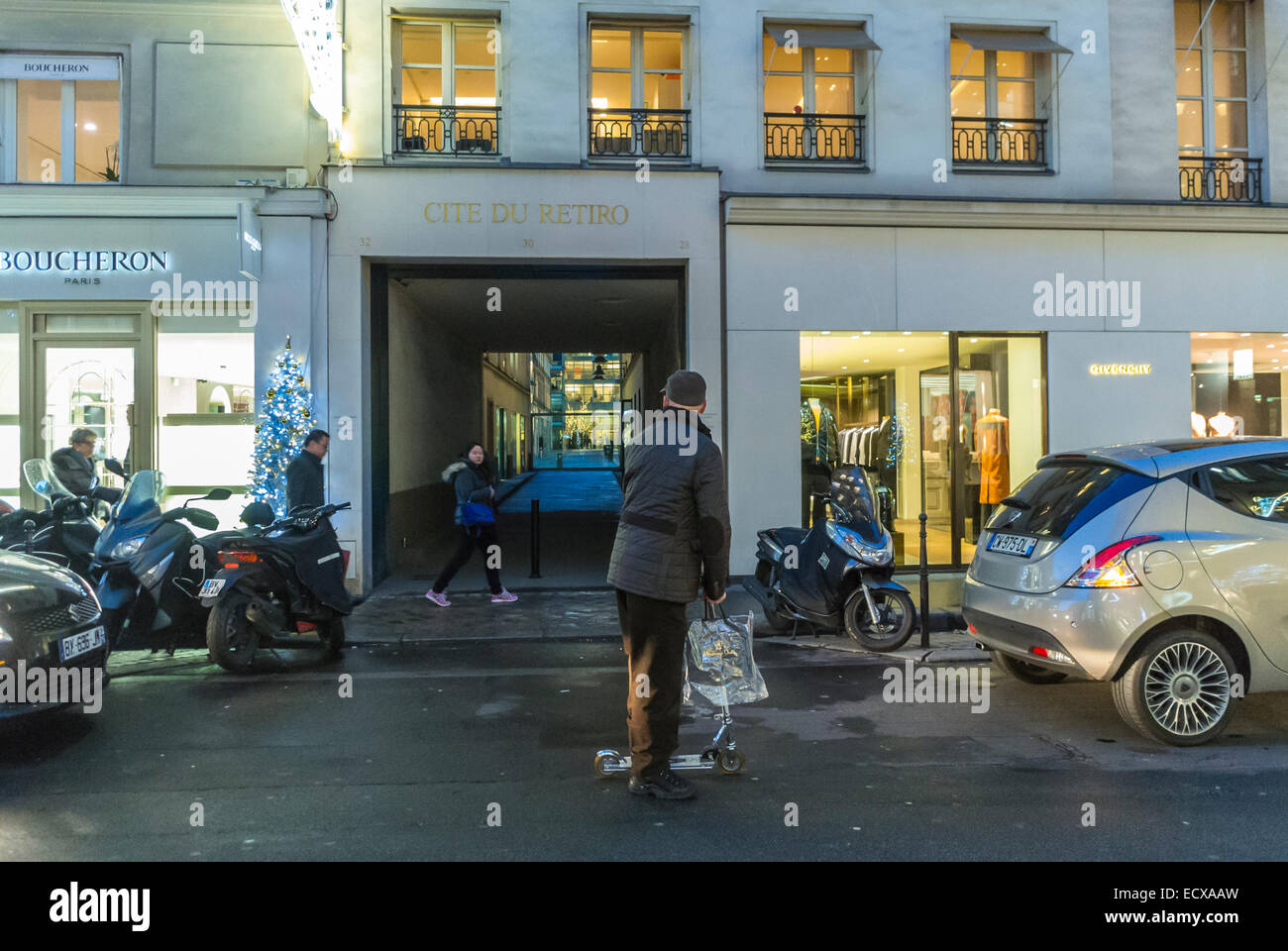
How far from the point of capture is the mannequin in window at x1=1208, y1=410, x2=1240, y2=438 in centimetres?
1248

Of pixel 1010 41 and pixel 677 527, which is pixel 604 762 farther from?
pixel 1010 41

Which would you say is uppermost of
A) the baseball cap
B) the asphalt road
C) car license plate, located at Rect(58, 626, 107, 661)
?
the baseball cap

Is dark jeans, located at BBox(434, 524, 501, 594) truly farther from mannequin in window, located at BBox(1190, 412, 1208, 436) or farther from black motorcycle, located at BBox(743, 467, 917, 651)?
mannequin in window, located at BBox(1190, 412, 1208, 436)

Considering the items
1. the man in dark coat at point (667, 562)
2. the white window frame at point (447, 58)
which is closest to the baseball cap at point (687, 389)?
the man in dark coat at point (667, 562)

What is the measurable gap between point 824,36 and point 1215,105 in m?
5.37

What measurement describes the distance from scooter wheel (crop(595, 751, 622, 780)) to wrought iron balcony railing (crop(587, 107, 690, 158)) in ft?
28.4

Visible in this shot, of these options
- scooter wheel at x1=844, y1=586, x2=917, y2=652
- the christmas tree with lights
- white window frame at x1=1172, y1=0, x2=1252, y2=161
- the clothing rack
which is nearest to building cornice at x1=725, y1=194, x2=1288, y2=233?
white window frame at x1=1172, y1=0, x2=1252, y2=161

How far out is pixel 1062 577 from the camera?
208 inches

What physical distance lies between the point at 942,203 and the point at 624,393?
24.1 metres

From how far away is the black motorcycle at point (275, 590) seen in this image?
709cm

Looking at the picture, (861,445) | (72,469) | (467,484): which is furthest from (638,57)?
(72,469)

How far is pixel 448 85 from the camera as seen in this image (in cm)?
1152
